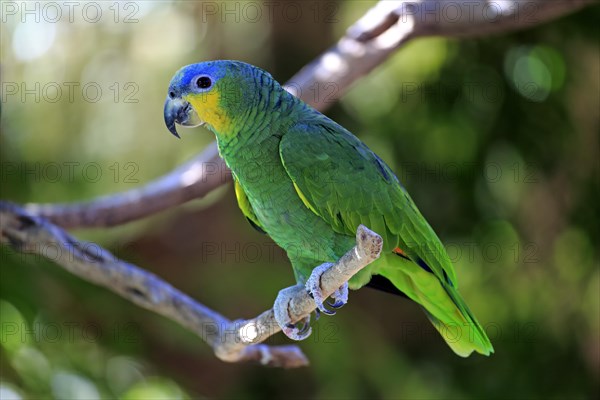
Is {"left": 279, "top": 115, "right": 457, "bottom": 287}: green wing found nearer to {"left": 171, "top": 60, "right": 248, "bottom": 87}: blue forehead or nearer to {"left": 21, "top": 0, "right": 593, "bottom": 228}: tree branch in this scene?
{"left": 171, "top": 60, "right": 248, "bottom": 87}: blue forehead

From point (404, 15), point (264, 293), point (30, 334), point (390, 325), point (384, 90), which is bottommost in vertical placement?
point (390, 325)

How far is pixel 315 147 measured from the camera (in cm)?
283

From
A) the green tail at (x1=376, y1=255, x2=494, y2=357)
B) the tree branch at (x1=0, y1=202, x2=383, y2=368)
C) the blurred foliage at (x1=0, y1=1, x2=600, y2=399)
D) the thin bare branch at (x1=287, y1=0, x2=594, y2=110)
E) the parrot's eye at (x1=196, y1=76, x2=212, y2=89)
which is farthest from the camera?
the blurred foliage at (x1=0, y1=1, x2=600, y2=399)

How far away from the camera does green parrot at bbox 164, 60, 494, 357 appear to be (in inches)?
111

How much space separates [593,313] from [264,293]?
7.25 feet

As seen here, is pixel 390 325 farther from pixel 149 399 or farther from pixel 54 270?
pixel 54 270

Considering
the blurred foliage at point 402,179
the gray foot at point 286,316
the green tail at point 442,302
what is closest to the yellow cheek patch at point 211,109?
the gray foot at point 286,316

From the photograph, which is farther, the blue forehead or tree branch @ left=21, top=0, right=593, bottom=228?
tree branch @ left=21, top=0, right=593, bottom=228

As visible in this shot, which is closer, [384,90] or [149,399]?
[149,399]

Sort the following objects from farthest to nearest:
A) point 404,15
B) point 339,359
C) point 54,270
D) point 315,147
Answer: point 339,359, point 54,270, point 404,15, point 315,147

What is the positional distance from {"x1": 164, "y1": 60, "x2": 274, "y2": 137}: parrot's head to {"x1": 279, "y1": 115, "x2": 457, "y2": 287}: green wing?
234mm

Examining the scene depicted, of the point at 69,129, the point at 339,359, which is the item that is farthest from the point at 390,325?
the point at 69,129

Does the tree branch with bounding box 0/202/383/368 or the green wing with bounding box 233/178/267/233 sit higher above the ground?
the green wing with bounding box 233/178/267/233

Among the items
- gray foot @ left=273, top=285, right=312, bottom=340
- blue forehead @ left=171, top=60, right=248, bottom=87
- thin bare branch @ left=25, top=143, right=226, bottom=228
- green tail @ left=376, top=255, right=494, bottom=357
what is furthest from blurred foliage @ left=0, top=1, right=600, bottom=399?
blue forehead @ left=171, top=60, right=248, bottom=87
